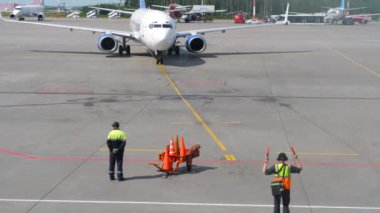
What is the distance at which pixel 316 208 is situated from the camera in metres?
14.1

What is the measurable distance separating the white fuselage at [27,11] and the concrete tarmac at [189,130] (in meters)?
78.4

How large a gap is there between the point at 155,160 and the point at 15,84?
18.7 metres

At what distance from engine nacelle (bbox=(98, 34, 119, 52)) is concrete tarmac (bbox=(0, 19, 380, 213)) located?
1203 millimetres

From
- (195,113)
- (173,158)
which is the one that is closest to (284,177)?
(173,158)

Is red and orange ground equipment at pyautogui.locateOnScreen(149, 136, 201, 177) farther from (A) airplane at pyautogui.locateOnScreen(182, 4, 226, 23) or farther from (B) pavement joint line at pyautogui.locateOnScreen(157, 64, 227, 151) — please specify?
(A) airplane at pyautogui.locateOnScreen(182, 4, 226, 23)

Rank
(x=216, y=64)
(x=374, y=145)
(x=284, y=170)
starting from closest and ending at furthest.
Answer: (x=284, y=170) < (x=374, y=145) < (x=216, y=64)

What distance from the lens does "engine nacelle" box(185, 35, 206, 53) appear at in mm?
48688

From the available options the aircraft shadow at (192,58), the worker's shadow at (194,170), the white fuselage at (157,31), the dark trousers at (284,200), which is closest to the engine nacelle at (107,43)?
the white fuselage at (157,31)

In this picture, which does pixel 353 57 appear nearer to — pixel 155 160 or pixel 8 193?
pixel 155 160

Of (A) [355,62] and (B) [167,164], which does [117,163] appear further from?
(A) [355,62]

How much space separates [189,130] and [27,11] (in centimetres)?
10927

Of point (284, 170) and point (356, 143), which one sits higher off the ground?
point (284, 170)

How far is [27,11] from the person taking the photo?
125 meters

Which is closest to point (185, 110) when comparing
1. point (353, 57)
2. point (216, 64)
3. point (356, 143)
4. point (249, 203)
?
point (356, 143)
